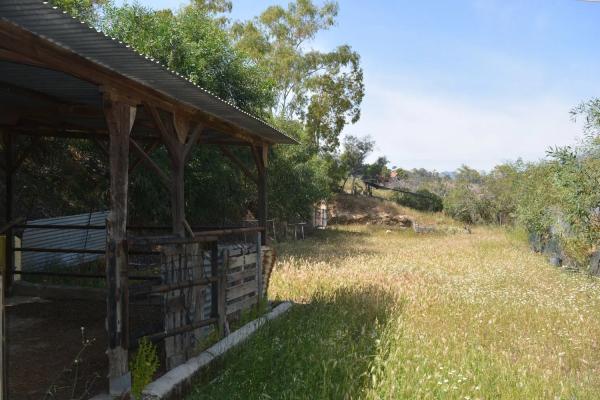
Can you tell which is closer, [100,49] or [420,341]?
[100,49]

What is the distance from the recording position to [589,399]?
455cm

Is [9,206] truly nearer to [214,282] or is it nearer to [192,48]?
[214,282]

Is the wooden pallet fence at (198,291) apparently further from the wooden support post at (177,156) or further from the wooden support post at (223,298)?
the wooden support post at (177,156)

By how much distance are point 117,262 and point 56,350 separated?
1919 millimetres

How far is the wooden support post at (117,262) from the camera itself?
12.9 ft

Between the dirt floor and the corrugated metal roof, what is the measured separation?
87.4 inches

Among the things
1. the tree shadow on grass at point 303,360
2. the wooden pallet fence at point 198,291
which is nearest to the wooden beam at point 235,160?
the wooden pallet fence at point 198,291

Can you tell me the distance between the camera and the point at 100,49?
3.35 m

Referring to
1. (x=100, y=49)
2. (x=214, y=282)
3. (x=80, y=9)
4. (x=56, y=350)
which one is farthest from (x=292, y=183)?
(x=100, y=49)

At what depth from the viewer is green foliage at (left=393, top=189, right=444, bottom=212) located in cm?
4166

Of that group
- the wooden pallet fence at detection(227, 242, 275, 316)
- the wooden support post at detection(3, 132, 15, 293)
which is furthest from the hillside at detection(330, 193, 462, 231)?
the wooden support post at detection(3, 132, 15, 293)

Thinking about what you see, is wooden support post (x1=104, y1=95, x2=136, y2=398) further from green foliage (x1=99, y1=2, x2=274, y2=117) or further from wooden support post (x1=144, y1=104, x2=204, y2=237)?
green foliage (x1=99, y1=2, x2=274, y2=117)

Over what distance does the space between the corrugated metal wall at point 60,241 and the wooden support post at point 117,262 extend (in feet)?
19.3

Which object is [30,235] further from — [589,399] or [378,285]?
[589,399]
